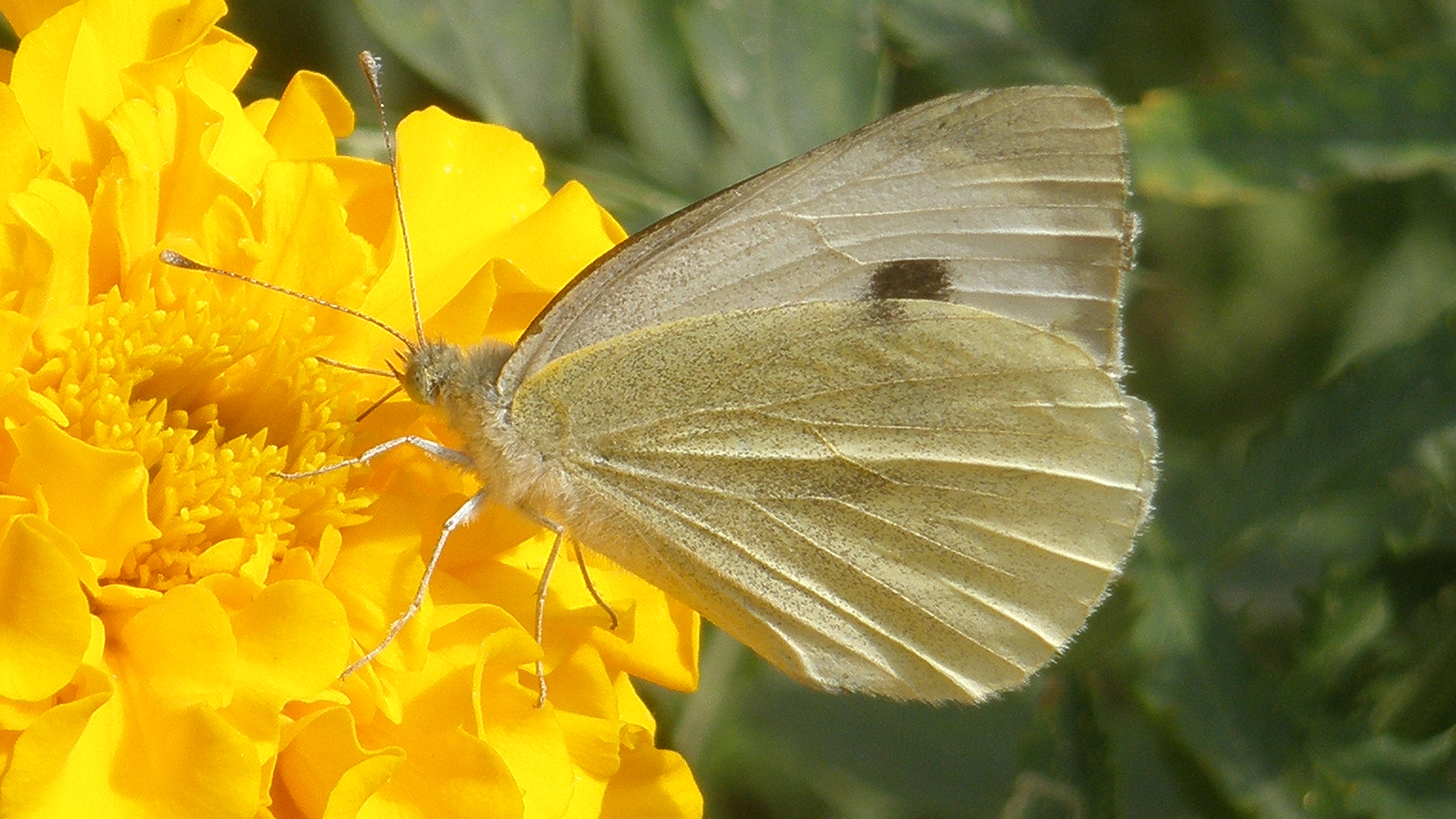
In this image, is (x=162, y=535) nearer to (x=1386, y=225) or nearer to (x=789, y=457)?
(x=789, y=457)

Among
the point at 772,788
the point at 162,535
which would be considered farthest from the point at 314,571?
the point at 772,788

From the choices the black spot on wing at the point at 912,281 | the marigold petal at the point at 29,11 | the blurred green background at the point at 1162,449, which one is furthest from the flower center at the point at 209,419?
the black spot on wing at the point at 912,281

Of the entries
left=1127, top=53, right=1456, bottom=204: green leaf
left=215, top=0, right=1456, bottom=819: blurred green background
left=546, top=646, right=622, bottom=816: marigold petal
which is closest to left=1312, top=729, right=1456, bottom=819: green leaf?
left=215, top=0, right=1456, bottom=819: blurred green background

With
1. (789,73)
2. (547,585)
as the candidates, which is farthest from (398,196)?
(789,73)

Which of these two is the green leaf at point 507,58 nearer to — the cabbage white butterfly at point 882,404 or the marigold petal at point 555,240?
the marigold petal at point 555,240

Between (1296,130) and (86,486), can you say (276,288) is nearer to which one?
(86,486)

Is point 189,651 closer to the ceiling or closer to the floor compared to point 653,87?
closer to the floor
